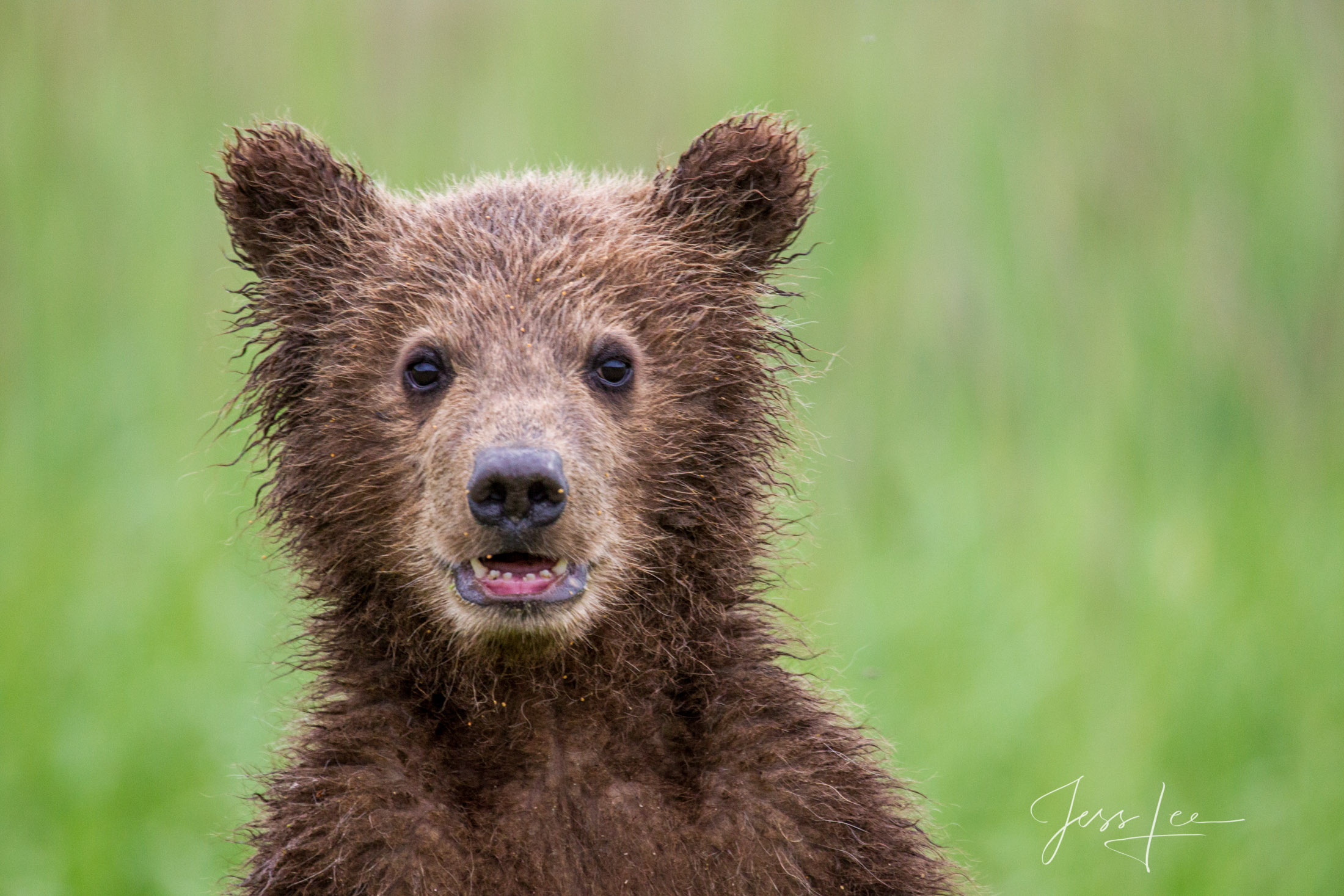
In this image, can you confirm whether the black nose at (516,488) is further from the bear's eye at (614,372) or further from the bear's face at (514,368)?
the bear's eye at (614,372)

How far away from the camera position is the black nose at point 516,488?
3912 millimetres

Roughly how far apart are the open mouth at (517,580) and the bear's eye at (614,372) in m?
0.66

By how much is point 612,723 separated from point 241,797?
3.82ft

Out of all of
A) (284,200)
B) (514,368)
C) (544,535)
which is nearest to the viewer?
(544,535)

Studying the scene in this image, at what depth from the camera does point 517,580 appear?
4152mm

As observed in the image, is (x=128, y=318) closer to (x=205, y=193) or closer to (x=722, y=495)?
(x=205, y=193)

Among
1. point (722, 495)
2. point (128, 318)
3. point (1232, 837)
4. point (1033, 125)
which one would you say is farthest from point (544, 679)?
point (1033, 125)

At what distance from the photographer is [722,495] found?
15.3ft

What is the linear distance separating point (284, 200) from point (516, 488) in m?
1.64
